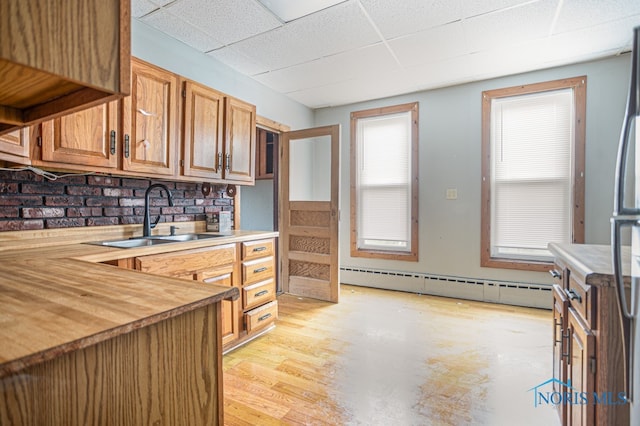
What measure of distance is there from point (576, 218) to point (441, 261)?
142 cm

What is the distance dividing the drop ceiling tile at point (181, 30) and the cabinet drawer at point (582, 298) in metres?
3.02

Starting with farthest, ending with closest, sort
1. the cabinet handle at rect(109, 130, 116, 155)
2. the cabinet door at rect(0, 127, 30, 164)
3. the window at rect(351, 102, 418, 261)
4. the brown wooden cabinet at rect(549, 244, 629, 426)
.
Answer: the window at rect(351, 102, 418, 261)
the cabinet handle at rect(109, 130, 116, 155)
the cabinet door at rect(0, 127, 30, 164)
the brown wooden cabinet at rect(549, 244, 629, 426)

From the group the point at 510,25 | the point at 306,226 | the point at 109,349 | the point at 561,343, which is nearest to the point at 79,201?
the point at 109,349

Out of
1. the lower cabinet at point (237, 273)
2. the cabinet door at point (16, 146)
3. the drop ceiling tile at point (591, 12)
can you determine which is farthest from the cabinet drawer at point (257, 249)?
the drop ceiling tile at point (591, 12)

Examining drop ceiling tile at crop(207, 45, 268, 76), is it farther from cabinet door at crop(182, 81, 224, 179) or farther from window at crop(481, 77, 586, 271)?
window at crop(481, 77, 586, 271)

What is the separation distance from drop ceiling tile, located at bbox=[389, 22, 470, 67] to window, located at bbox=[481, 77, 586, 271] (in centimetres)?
98

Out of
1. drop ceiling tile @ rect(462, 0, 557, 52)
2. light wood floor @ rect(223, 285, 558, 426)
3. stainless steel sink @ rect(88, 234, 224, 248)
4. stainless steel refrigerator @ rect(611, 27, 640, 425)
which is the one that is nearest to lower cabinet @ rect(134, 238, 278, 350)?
light wood floor @ rect(223, 285, 558, 426)

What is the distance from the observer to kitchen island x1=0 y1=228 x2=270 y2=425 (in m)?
0.58

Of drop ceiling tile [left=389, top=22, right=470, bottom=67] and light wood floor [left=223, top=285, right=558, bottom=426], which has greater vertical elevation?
drop ceiling tile [left=389, top=22, right=470, bottom=67]

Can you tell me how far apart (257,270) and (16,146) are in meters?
1.72

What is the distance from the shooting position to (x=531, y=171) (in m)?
3.54

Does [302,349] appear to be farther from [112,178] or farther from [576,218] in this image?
[576,218]

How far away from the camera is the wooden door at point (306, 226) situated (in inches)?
148

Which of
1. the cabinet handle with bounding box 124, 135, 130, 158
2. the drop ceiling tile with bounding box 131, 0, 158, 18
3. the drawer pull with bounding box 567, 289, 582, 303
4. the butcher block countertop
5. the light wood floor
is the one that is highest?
the drop ceiling tile with bounding box 131, 0, 158, 18
